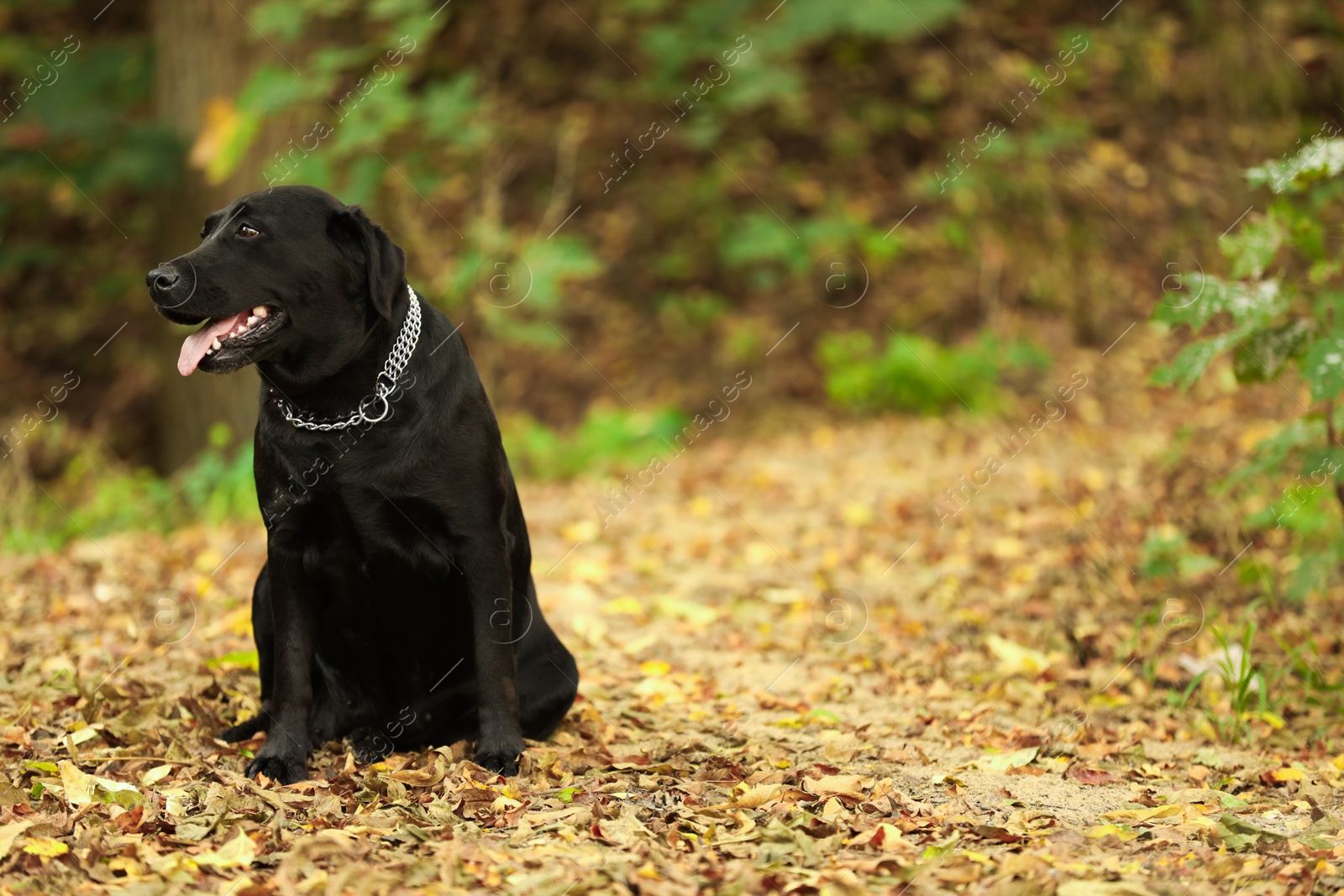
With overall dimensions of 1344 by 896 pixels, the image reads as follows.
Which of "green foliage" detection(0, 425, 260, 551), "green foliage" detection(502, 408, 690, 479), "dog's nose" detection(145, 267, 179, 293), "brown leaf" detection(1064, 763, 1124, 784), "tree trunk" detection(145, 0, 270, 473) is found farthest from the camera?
"green foliage" detection(502, 408, 690, 479)

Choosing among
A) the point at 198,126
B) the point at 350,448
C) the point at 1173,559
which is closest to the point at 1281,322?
the point at 1173,559

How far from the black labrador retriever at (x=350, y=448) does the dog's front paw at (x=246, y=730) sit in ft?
1.07

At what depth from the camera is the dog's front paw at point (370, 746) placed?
11.2 ft

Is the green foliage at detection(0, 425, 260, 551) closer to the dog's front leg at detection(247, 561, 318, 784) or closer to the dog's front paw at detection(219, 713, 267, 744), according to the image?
the dog's front paw at detection(219, 713, 267, 744)

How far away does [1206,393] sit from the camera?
8.76m

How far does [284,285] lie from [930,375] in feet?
23.5

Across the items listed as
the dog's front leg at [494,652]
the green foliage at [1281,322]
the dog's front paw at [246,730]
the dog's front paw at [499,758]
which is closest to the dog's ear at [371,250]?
the dog's front leg at [494,652]

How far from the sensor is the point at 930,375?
9.62 m

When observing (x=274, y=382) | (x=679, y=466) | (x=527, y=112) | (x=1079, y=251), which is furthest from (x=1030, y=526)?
(x=527, y=112)

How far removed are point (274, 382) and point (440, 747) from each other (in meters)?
1.12

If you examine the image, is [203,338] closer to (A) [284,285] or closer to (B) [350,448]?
(A) [284,285]

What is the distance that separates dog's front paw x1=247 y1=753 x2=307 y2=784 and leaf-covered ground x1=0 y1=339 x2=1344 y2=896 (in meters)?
0.07

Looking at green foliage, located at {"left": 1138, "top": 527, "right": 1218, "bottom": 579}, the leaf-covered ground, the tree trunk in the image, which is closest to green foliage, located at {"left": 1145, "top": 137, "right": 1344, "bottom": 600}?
green foliage, located at {"left": 1138, "top": 527, "right": 1218, "bottom": 579}

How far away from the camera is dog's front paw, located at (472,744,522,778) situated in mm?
3244
